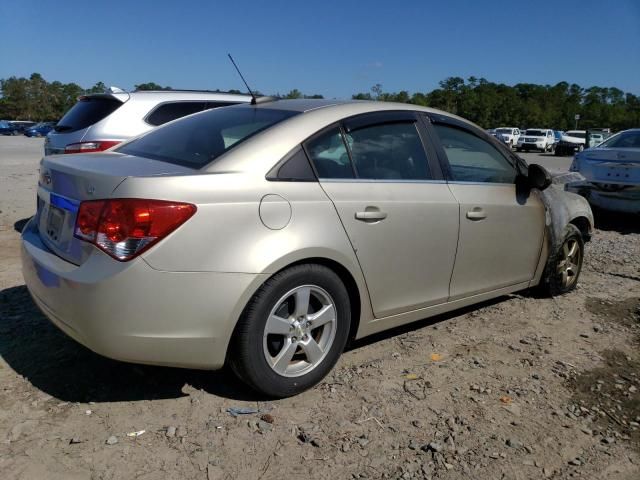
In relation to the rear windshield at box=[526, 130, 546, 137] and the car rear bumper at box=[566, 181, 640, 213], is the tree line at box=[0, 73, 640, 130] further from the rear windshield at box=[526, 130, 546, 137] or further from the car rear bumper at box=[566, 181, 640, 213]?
the car rear bumper at box=[566, 181, 640, 213]

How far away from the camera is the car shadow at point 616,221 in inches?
318

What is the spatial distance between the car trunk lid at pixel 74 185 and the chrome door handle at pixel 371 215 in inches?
37.8

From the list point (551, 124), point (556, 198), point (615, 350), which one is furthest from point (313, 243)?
point (551, 124)

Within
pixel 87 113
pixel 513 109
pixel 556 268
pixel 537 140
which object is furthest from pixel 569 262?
pixel 513 109

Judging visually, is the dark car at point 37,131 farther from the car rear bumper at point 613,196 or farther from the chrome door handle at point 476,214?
the chrome door handle at point 476,214

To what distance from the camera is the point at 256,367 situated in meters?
2.80

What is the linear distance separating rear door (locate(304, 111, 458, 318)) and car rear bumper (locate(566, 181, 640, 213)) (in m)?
5.38

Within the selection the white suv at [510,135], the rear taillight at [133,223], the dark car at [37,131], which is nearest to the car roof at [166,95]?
the rear taillight at [133,223]

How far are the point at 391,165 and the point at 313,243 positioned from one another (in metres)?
0.90

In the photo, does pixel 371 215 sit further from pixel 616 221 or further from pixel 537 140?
pixel 537 140

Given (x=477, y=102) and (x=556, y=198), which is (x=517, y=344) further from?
(x=477, y=102)

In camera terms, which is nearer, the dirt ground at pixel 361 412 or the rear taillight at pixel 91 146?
the dirt ground at pixel 361 412

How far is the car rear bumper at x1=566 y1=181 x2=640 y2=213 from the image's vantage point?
7.74m

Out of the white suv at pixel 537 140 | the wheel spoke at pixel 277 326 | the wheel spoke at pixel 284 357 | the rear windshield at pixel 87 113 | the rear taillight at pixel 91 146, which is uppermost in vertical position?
the white suv at pixel 537 140
